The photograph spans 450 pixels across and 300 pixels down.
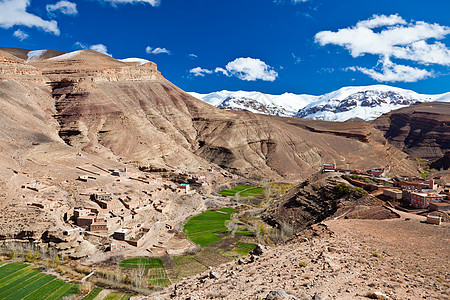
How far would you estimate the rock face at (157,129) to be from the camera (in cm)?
7081

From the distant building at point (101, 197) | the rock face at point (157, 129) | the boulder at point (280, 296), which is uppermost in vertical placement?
the rock face at point (157, 129)

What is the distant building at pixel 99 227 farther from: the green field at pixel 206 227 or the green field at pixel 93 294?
the green field at pixel 93 294

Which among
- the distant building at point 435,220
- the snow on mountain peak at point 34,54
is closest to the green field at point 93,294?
the distant building at point 435,220

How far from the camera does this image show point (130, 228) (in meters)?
32.1

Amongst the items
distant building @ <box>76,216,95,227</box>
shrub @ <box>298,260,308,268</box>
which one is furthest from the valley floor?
distant building @ <box>76,216,95,227</box>

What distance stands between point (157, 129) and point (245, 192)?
124 ft

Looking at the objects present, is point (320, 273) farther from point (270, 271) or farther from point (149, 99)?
point (149, 99)

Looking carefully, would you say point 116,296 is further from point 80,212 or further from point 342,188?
point 342,188

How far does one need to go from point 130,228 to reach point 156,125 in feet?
196

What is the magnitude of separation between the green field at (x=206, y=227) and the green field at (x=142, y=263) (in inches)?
272

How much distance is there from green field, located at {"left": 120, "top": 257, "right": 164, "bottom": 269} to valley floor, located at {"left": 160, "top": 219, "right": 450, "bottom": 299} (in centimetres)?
1459

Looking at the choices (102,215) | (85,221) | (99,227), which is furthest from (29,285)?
(102,215)

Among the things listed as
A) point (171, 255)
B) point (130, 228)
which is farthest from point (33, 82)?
point (171, 255)

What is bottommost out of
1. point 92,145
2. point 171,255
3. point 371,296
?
point 171,255
